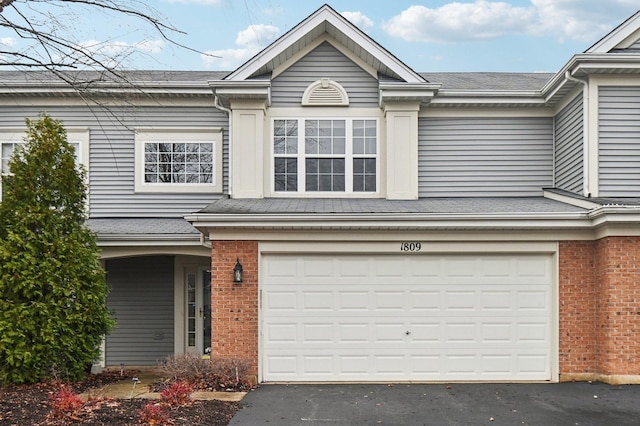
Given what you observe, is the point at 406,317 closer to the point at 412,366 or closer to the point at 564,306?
the point at 412,366

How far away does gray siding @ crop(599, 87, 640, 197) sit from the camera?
12086 millimetres

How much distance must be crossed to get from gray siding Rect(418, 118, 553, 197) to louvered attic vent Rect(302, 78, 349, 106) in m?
1.83

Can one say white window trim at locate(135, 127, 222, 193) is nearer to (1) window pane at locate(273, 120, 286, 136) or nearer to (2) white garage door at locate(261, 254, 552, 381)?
(1) window pane at locate(273, 120, 286, 136)

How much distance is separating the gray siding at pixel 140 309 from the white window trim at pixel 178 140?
1557 mm

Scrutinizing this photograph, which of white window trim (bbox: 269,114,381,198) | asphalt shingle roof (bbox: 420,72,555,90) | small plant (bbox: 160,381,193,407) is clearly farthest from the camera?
asphalt shingle roof (bbox: 420,72,555,90)

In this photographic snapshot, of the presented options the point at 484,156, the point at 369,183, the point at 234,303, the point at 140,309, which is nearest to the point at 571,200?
the point at 484,156

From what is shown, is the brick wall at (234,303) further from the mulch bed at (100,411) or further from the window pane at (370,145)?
the window pane at (370,145)

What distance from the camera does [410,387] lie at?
35.9 feet

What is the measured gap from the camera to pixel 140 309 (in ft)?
46.8

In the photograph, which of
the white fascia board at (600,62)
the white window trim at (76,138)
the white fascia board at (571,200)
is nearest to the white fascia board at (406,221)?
the white fascia board at (571,200)

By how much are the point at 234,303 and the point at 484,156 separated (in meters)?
6.43

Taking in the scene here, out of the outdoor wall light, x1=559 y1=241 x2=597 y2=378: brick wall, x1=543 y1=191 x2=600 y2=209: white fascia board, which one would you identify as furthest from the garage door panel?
x1=543 y1=191 x2=600 y2=209: white fascia board

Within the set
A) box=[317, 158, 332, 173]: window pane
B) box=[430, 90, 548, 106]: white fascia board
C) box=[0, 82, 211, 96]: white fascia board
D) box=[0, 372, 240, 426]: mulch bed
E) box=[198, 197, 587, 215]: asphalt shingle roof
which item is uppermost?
box=[0, 82, 211, 96]: white fascia board

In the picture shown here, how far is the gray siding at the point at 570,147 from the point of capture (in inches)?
492
